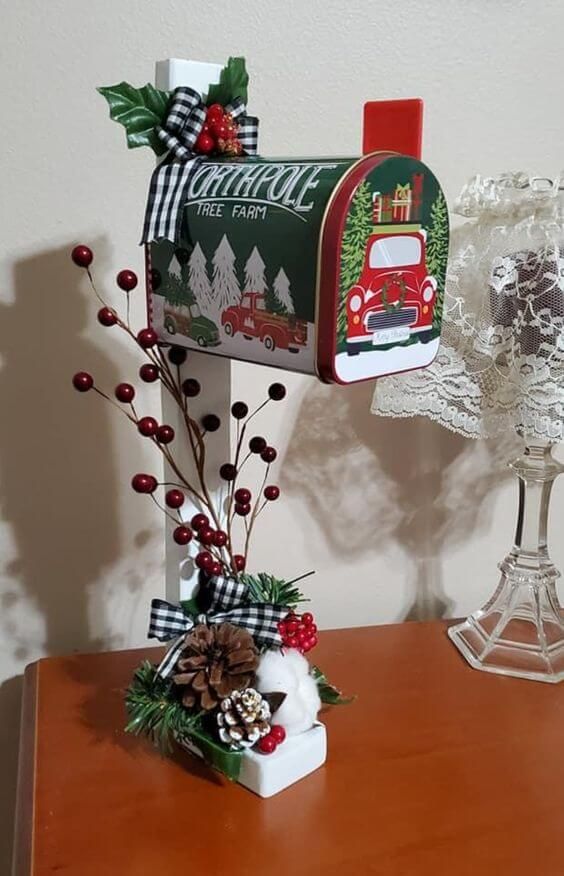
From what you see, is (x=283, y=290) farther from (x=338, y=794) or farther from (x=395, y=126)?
(x=338, y=794)

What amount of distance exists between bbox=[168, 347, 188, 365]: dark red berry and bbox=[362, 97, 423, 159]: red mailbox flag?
214 millimetres

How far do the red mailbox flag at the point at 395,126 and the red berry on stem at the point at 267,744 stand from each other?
18.0 inches

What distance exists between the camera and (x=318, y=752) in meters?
0.72

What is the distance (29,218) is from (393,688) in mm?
589

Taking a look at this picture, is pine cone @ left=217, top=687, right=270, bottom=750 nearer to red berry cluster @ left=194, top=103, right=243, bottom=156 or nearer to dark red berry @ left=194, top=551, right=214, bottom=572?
dark red berry @ left=194, top=551, right=214, bottom=572

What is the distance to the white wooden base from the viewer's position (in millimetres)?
685

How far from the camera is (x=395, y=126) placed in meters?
0.64

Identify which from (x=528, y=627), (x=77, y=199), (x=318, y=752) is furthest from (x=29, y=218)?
(x=528, y=627)

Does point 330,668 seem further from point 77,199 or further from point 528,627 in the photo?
point 77,199

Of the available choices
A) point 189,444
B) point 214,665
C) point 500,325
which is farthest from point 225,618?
point 500,325

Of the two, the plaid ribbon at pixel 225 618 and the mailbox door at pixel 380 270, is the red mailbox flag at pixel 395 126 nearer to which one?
the mailbox door at pixel 380 270

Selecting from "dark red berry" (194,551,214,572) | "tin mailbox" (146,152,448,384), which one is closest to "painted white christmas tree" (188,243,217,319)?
"tin mailbox" (146,152,448,384)

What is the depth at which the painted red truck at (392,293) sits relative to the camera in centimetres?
59

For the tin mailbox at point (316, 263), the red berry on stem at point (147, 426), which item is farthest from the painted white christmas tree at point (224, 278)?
the red berry on stem at point (147, 426)
